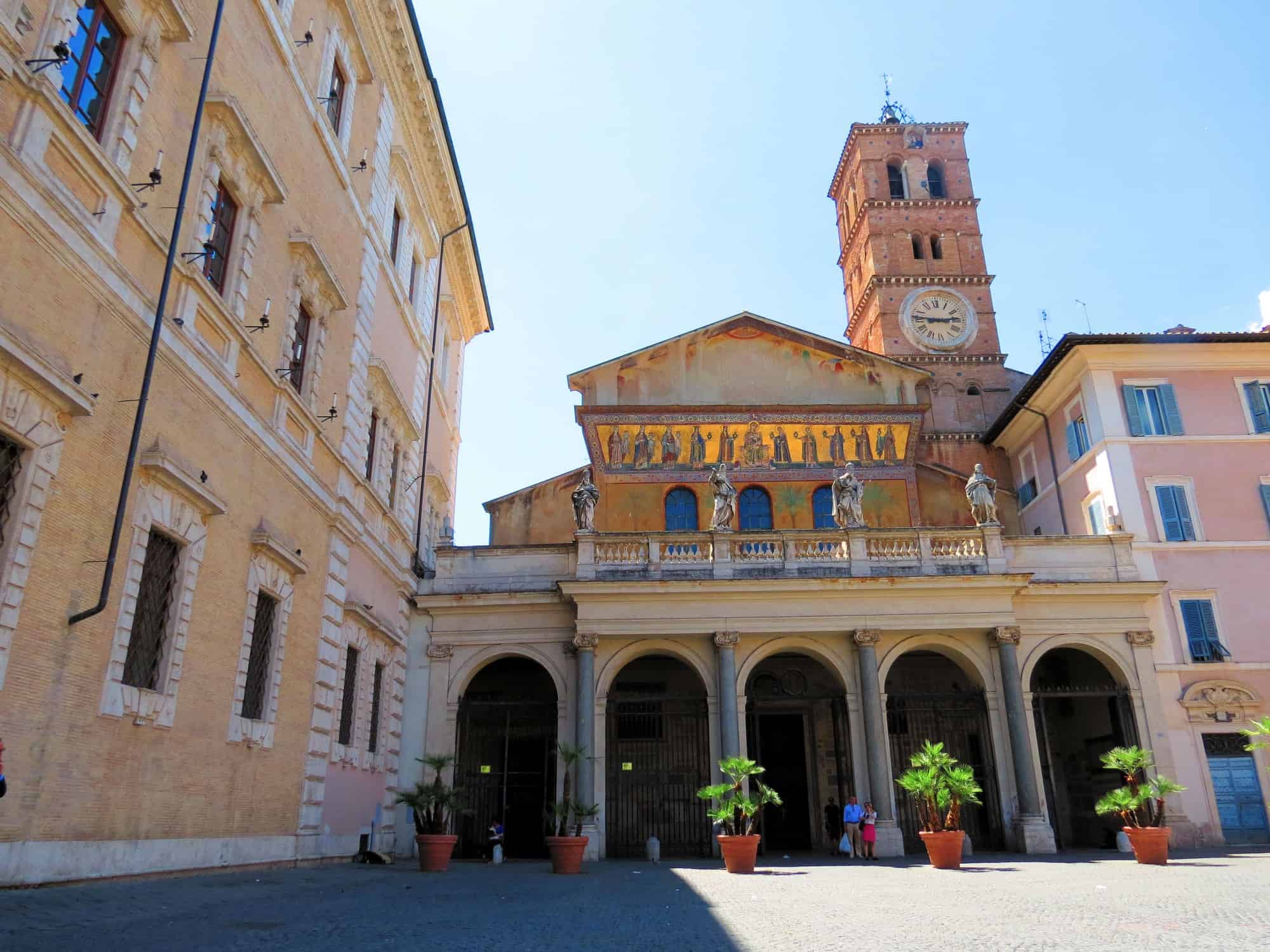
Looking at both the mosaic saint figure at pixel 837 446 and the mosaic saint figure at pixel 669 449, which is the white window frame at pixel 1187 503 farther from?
the mosaic saint figure at pixel 669 449

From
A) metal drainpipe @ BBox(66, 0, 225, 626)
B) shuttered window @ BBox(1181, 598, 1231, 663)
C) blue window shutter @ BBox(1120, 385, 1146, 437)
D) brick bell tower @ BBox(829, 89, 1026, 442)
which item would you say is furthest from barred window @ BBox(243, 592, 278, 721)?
brick bell tower @ BBox(829, 89, 1026, 442)

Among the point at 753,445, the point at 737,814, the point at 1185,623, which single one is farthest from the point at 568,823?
the point at 1185,623

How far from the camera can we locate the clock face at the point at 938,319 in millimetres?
36844

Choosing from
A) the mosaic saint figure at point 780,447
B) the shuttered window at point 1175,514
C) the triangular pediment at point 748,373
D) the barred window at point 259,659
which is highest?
the triangular pediment at point 748,373

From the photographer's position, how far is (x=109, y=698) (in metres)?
9.23

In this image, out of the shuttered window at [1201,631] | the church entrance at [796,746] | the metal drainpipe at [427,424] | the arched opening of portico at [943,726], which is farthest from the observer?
the church entrance at [796,746]

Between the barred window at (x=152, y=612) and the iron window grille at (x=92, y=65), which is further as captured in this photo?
the barred window at (x=152, y=612)

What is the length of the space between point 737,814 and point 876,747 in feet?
13.1

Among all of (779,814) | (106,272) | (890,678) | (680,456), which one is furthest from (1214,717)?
(106,272)

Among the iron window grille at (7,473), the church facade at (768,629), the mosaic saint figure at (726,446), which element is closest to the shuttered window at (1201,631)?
the church facade at (768,629)

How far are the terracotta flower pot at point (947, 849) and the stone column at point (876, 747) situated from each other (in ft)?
11.8

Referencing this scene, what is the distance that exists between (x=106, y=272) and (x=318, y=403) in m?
6.26

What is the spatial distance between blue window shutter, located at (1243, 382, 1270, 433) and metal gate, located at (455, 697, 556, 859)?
18318 millimetres

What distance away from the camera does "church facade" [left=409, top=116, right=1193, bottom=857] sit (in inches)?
800
